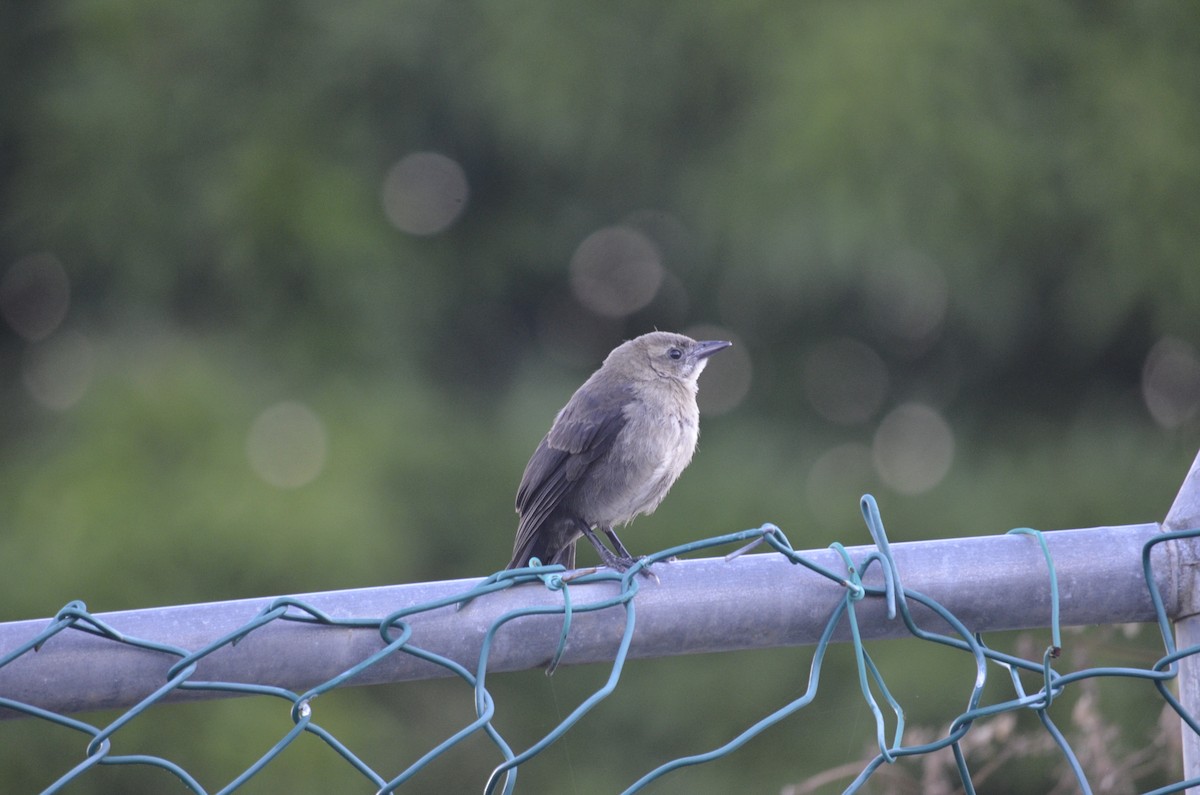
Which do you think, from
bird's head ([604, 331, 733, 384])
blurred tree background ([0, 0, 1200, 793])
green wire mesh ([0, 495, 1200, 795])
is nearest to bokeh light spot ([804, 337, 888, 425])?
blurred tree background ([0, 0, 1200, 793])

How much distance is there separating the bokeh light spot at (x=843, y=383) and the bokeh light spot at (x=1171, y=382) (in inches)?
60.6

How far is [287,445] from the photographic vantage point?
262 inches

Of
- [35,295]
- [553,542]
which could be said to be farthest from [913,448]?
[35,295]

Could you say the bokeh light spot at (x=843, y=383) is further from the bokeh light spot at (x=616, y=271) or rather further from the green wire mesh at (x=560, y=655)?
the green wire mesh at (x=560, y=655)

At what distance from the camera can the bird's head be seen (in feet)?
16.4

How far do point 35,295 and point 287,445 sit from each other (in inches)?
81.0

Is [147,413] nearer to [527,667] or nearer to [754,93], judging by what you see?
[754,93]

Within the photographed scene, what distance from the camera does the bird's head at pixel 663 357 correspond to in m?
5.01

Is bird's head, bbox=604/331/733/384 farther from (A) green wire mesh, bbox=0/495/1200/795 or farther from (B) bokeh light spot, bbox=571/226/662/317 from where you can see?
(A) green wire mesh, bbox=0/495/1200/795

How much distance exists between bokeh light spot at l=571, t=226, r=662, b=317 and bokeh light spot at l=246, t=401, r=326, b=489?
1.98 meters

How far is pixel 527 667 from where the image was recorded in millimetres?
1873

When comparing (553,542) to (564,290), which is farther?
(564,290)

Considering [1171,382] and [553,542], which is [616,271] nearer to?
[553,542]

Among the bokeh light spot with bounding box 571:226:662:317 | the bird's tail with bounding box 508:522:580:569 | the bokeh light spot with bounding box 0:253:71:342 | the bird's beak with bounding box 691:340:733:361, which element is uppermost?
the bokeh light spot with bounding box 0:253:71:342
